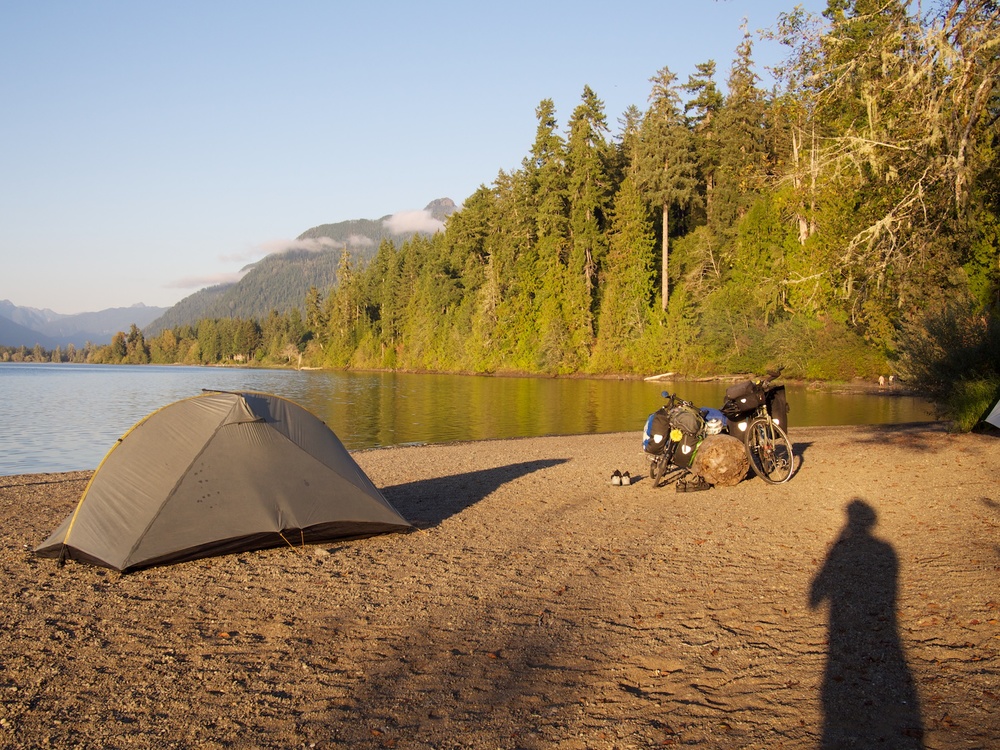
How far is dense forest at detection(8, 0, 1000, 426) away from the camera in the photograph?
9.88 meters

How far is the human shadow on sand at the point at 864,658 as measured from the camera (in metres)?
4.09

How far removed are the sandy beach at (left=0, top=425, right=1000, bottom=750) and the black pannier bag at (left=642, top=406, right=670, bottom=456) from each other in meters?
1.50

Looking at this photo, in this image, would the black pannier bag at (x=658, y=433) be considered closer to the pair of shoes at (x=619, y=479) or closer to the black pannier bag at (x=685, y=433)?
the black pannier bag at (x=685, y=433)

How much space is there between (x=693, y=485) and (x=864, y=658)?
6.53 metres

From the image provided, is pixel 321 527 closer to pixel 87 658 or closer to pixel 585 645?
pixel 87 658

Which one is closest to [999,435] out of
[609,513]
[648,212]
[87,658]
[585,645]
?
[609,513]

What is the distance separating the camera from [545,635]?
5742 mm

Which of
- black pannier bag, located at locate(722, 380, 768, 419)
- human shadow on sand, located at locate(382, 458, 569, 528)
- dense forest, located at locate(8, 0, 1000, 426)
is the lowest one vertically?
human shadow on sand, located at locate(382, 458, 569, 528)

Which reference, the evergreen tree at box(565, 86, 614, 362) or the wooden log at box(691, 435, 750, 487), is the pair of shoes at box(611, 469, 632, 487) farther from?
the evergreen tree at box(565, 86, 614, 362)

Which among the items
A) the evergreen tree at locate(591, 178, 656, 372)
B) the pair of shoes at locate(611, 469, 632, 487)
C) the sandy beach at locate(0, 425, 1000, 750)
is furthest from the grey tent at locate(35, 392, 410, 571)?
the evergreen tree at locate(591, 178, 656, 372)

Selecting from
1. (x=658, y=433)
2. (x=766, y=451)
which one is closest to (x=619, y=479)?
(x=658, y=433)

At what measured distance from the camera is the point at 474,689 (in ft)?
15.8

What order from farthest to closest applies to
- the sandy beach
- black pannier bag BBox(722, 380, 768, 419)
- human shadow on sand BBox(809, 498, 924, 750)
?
black pannier bag BBox(722, 380, 768, 419) < the sandy beach < human shadow on sand BBox(809, 498, 924, 750)

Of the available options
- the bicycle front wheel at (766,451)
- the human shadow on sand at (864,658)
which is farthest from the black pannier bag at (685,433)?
the human shadow on sand at (864,658)
